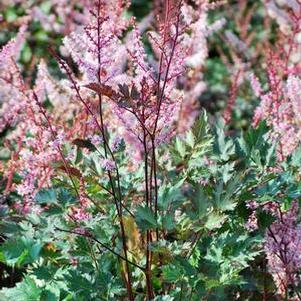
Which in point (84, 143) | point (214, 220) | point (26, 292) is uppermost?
point (84, 143)

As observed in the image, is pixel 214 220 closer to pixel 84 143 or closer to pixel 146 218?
pixel 146 218

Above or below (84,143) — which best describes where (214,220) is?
below

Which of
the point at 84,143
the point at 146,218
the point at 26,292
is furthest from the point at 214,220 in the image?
the point at 26,292

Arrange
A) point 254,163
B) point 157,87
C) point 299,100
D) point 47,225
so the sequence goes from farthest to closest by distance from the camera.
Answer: point 299,100 → point 254,163 → point 47,225 → point 157,87

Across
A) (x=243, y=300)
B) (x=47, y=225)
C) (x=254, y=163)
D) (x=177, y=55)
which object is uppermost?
(x=177, y=55)

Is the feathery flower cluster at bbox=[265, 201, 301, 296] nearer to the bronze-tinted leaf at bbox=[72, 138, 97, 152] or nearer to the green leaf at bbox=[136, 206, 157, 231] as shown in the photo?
the green leaf at bbox=[136, 206, 157, 231]

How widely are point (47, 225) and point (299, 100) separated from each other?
3.23ft

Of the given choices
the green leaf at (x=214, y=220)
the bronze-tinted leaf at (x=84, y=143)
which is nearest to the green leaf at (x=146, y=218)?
the green leaf at (x=214, y=220)

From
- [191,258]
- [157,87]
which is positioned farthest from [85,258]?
[157,87]

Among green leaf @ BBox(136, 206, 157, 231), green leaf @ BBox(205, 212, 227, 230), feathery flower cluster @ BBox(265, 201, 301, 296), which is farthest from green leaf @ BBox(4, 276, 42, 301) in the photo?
feathery flower cluster @ BBox(265, 201, 301, 296)

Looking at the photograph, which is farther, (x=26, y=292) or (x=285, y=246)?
(x=285, y=246)

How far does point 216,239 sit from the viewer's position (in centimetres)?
194

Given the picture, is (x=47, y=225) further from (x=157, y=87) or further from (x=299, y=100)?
(x=299, y=100)

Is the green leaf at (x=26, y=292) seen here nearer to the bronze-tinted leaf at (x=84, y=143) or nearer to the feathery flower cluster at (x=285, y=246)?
the bronze-tinted leaf at (x=84, y=143)
